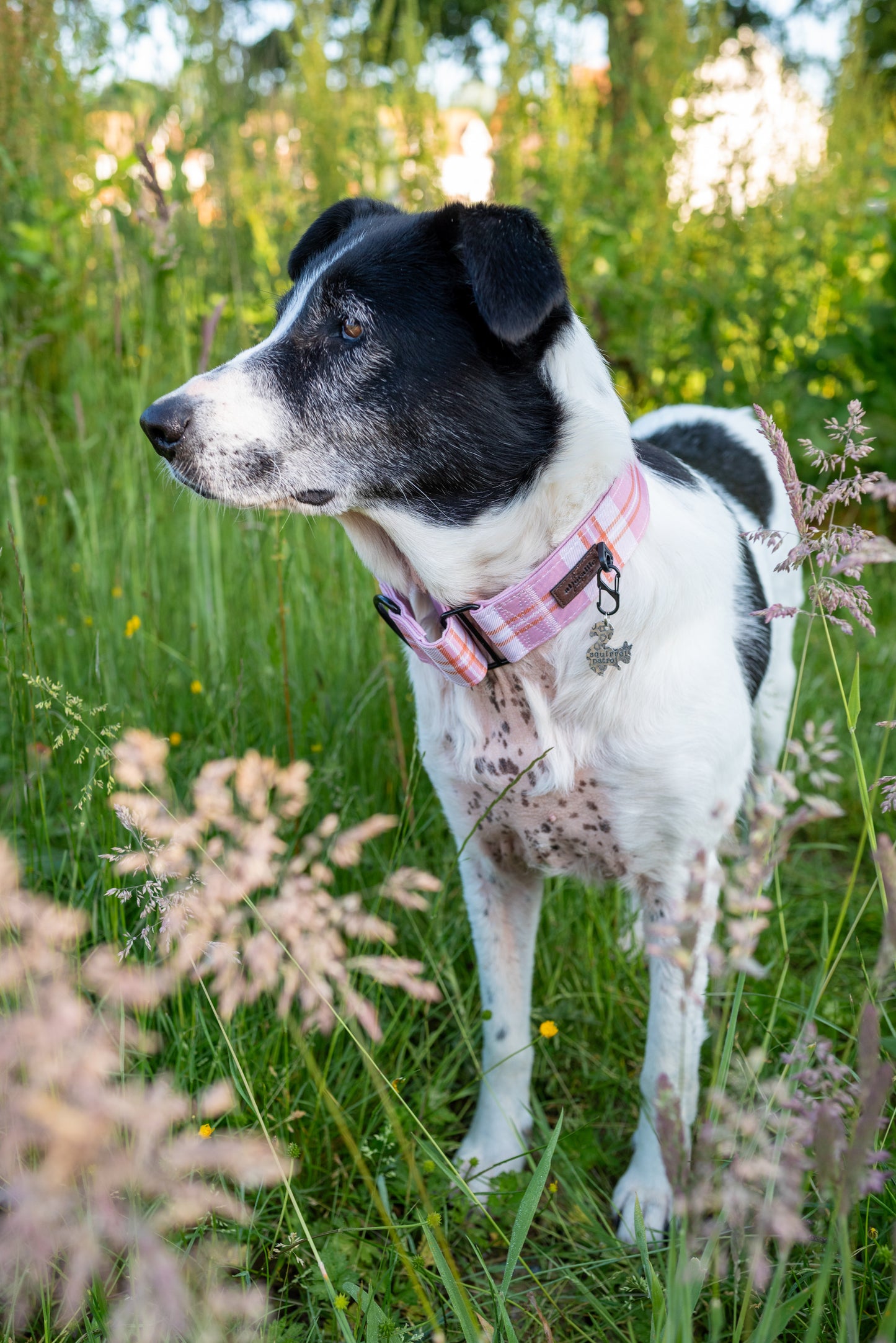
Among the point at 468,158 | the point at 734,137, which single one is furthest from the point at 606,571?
the point at 734,137

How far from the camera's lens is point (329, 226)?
2.17 metres

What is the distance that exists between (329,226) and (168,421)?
31.4 inches

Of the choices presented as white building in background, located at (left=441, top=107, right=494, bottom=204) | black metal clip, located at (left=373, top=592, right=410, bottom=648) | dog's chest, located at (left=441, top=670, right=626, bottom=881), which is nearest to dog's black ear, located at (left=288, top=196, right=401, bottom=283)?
black metal clip, located at (left=373, top=592, right=410, bottom=648)

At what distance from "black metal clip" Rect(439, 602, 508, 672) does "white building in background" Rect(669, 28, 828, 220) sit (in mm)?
3984

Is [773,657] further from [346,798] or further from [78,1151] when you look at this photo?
[78,1151]

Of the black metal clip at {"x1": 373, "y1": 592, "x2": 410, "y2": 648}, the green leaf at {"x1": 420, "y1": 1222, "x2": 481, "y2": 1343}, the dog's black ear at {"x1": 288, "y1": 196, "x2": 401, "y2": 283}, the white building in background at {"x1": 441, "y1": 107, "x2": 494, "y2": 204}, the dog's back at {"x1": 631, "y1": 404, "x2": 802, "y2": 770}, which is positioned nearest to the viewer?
the green leaf at {"x1": 420, "y1": 1222, "x2": 481, "y2": 1343}

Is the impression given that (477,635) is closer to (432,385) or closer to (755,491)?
(432,385)

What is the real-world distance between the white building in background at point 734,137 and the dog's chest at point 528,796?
4023mm

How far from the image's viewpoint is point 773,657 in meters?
2.57

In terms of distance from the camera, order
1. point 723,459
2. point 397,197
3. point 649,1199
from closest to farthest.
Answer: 1. point 649,1199
2. point 723,459
3. point 397,197

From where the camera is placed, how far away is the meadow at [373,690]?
4.72 feet

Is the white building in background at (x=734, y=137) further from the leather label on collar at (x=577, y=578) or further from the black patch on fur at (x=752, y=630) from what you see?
the leather label on collar at (x=577, y=578)

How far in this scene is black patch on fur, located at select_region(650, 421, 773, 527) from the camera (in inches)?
102

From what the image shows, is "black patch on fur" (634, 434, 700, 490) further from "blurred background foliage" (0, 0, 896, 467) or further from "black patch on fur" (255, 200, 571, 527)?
"blurred background foliage" (0, 0, 896, 467)
